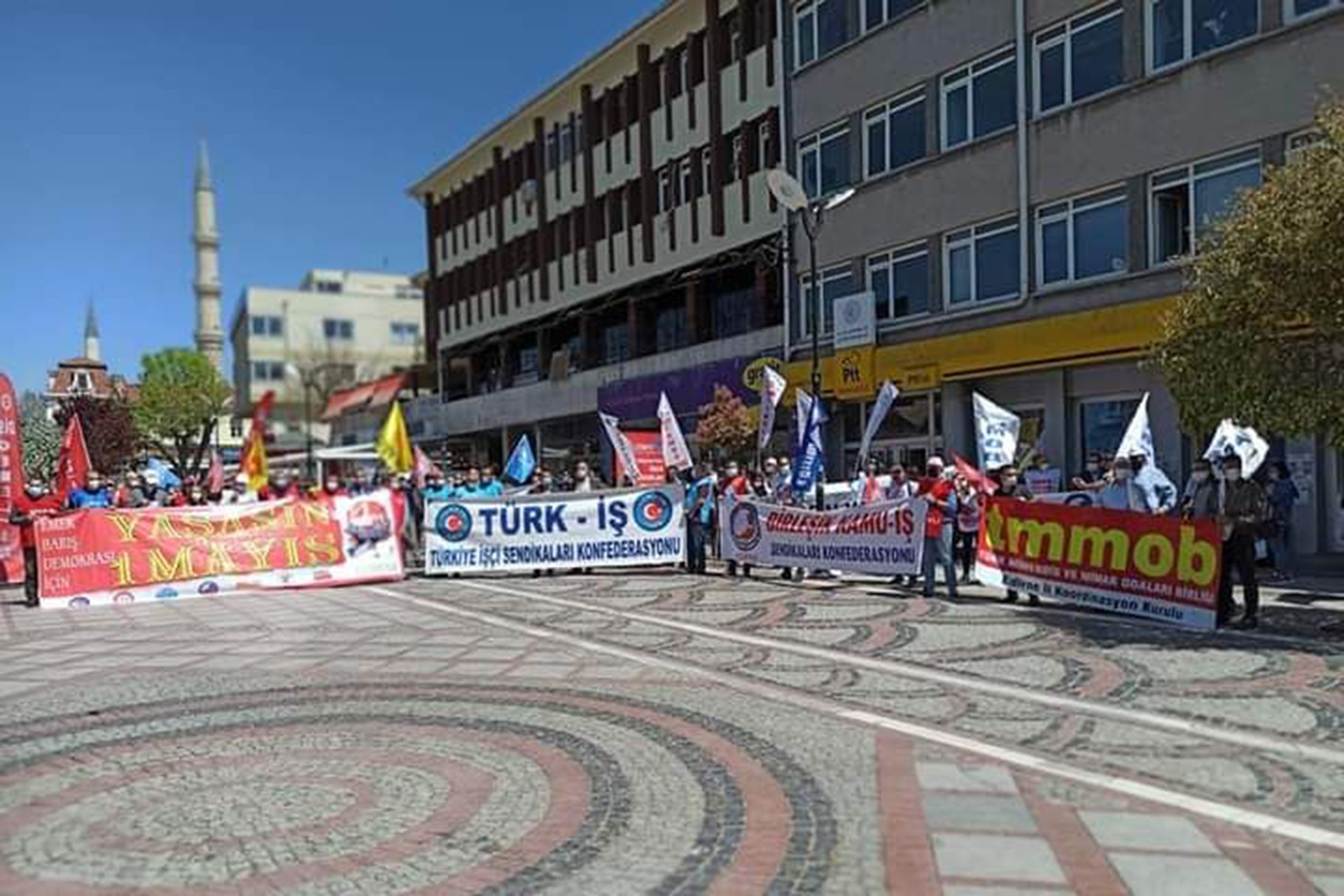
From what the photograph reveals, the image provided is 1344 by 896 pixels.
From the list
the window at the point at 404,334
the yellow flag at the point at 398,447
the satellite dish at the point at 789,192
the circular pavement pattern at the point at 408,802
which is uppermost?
the window at the point at 404,334

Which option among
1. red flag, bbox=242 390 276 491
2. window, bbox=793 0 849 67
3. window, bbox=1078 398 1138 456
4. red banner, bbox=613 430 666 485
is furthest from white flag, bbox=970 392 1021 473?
red flag, bbox=242 390 276 491

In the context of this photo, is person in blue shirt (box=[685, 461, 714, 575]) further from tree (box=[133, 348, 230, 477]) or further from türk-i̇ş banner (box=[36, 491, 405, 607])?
tree (box=[133, 348, 230, 477])

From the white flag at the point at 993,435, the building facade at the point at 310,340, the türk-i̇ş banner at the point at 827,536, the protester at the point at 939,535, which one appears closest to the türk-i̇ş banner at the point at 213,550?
the türk-i̇ş banner at the point at 827,536

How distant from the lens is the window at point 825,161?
27.1 m

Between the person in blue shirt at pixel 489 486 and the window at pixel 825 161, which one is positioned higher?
the window at pixel 825 161

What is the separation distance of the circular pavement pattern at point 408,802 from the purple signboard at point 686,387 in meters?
20.1

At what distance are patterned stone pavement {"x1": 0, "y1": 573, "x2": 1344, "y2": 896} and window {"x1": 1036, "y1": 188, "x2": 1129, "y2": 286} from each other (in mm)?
10912

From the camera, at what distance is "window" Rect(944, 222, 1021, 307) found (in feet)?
74.0

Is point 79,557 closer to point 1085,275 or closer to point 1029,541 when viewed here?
point 1029,541

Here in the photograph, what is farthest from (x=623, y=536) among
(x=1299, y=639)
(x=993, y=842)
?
(x=993, y=842)

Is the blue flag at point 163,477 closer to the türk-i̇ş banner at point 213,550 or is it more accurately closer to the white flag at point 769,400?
the türk-i̇ş banner at point 213,550

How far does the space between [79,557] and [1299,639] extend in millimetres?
15120

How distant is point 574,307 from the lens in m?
41.3

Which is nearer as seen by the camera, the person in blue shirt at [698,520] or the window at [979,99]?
the person in blue shirt at [698,520]
